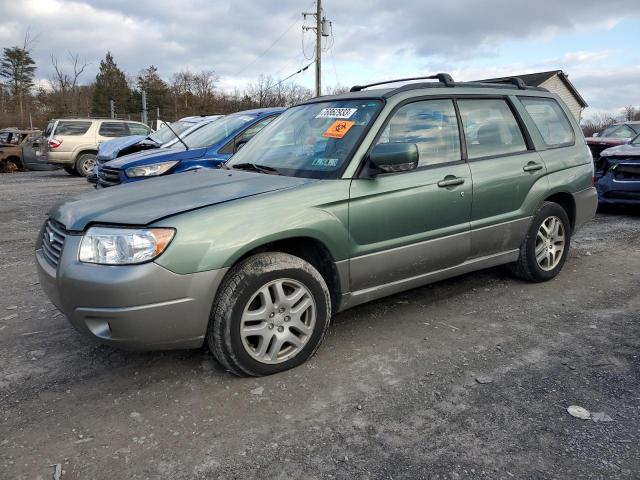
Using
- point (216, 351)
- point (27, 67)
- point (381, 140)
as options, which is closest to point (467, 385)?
point (216, 351)

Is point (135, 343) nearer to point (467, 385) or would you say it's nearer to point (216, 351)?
point (216, 351)

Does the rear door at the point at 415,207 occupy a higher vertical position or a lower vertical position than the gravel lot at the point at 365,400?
higher

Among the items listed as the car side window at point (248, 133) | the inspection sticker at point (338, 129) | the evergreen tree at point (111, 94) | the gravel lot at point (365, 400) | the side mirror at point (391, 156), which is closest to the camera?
the gravel lot at point (365, 400)

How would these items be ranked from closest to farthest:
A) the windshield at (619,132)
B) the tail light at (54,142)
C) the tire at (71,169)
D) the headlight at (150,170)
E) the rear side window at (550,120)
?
1. the rear side window at (550,120)
2. the headlight at (150,170)
3. the windshield at (619,132)
4. the tail light at (54,142)
5. the tire at (71,169)

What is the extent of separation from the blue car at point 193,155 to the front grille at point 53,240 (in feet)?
10.6

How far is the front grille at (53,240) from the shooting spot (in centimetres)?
303

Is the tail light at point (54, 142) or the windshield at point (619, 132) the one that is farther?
the tail light at point (54, 142)

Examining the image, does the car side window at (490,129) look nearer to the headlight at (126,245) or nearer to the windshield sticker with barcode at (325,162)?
the windshield sticker with barcode at (325,162)

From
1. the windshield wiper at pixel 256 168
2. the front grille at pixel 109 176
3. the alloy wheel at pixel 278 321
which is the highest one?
the windshield wiper at pixel 256 168

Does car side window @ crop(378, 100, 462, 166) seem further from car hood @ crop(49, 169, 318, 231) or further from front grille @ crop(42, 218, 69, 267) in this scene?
front grille @ crop(42, 218, 69, 267)

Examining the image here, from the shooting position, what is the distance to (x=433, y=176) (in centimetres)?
376

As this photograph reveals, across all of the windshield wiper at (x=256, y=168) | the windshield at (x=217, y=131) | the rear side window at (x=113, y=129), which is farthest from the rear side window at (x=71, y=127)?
the windshield wiper at (x=256, y=168)

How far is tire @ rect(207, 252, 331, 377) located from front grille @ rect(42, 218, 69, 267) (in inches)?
37.8

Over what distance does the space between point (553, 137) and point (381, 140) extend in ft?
6.77
